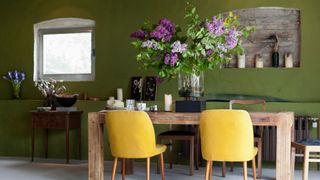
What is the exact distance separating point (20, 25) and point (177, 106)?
351 centimetres

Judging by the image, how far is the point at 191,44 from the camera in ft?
11.7

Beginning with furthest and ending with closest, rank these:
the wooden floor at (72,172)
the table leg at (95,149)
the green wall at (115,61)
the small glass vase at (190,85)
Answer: the green wall at (115,61) → the wooden floor at (72,172) → the table leg at (95,149) → the small glass vase at (190,85)

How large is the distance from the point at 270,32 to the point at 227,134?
2.57m

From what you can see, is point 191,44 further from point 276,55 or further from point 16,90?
point 16,90

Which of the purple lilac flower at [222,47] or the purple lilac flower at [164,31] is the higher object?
the purple lilac flower at [164,31]

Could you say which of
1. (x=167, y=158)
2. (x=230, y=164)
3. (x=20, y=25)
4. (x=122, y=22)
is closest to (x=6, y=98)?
(x=20, y=25)

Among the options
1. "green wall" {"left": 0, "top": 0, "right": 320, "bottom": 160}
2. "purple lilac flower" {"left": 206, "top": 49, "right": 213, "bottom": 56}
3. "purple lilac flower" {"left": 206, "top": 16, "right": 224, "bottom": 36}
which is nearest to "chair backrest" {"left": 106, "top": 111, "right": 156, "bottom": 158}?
"purple lilac flower" {"left": 206, "top": 49, "right": 213, "bottom": 56}

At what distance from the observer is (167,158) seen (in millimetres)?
5527

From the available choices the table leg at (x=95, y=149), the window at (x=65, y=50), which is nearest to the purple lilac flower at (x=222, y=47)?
the table leg at (x=95, y=149)

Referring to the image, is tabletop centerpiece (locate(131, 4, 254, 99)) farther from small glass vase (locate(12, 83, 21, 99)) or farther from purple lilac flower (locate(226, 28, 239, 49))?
small glass vase (locate(12, 83, 21, 99))

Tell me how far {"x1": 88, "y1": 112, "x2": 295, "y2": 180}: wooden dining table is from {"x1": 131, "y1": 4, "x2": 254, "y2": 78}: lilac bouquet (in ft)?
1.28

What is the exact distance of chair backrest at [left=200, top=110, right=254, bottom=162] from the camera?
3338mm

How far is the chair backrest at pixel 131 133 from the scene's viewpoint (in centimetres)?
357

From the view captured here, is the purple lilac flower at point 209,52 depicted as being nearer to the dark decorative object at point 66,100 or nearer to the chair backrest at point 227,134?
the chair backrest at point 227,134
